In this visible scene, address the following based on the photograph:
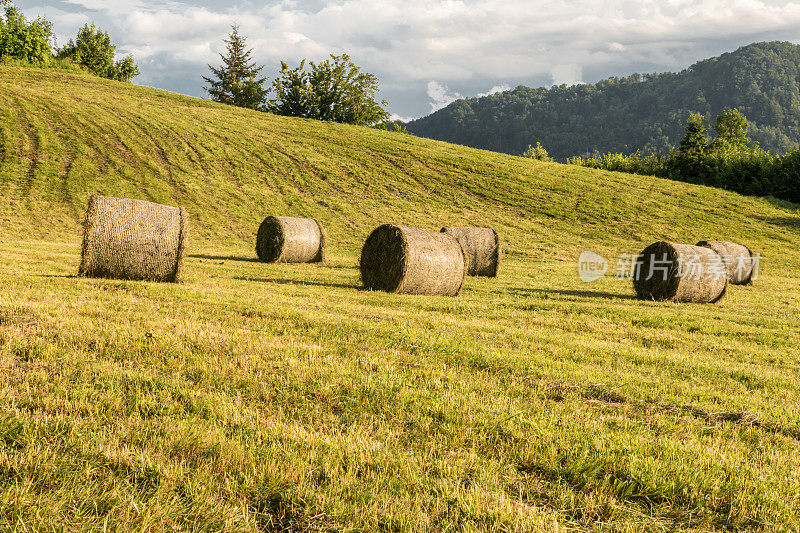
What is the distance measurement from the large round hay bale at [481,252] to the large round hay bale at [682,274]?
533 cm

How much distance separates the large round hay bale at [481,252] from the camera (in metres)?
20.2

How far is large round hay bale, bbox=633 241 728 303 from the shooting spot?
1617cm

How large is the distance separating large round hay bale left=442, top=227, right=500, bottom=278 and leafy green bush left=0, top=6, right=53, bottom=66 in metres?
78.1

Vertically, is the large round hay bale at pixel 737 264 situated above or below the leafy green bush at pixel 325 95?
below

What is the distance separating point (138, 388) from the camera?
5070 millimetres

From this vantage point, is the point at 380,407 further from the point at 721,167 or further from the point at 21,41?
the point at 21,41

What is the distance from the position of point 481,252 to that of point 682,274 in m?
6.92

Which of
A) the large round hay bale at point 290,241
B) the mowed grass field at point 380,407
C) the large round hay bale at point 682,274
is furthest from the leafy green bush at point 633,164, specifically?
the large round hay bale at point 290,241

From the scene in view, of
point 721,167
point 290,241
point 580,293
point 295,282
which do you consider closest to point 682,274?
point 580,293

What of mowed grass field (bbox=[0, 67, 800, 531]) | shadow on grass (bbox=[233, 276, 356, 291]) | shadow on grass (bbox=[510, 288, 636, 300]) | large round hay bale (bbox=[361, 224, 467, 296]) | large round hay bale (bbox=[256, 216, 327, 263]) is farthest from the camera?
large round hay bale (bbox=[256, 216, 327, 263])

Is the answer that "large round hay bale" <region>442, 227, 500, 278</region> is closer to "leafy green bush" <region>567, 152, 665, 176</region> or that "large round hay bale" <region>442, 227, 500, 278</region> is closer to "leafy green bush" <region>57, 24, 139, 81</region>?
"leafy green bush" <region>567, 152, 665, 176</region>

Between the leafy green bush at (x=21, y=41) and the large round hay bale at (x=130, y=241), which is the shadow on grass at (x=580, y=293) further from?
the leafy green bush at (x=21, y=41)

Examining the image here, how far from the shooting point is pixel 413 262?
14156 mm

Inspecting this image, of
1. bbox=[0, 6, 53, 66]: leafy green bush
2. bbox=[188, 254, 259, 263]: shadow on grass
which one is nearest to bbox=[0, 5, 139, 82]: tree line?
bbox=[0, 6, 53, 66]: leafy green bush
